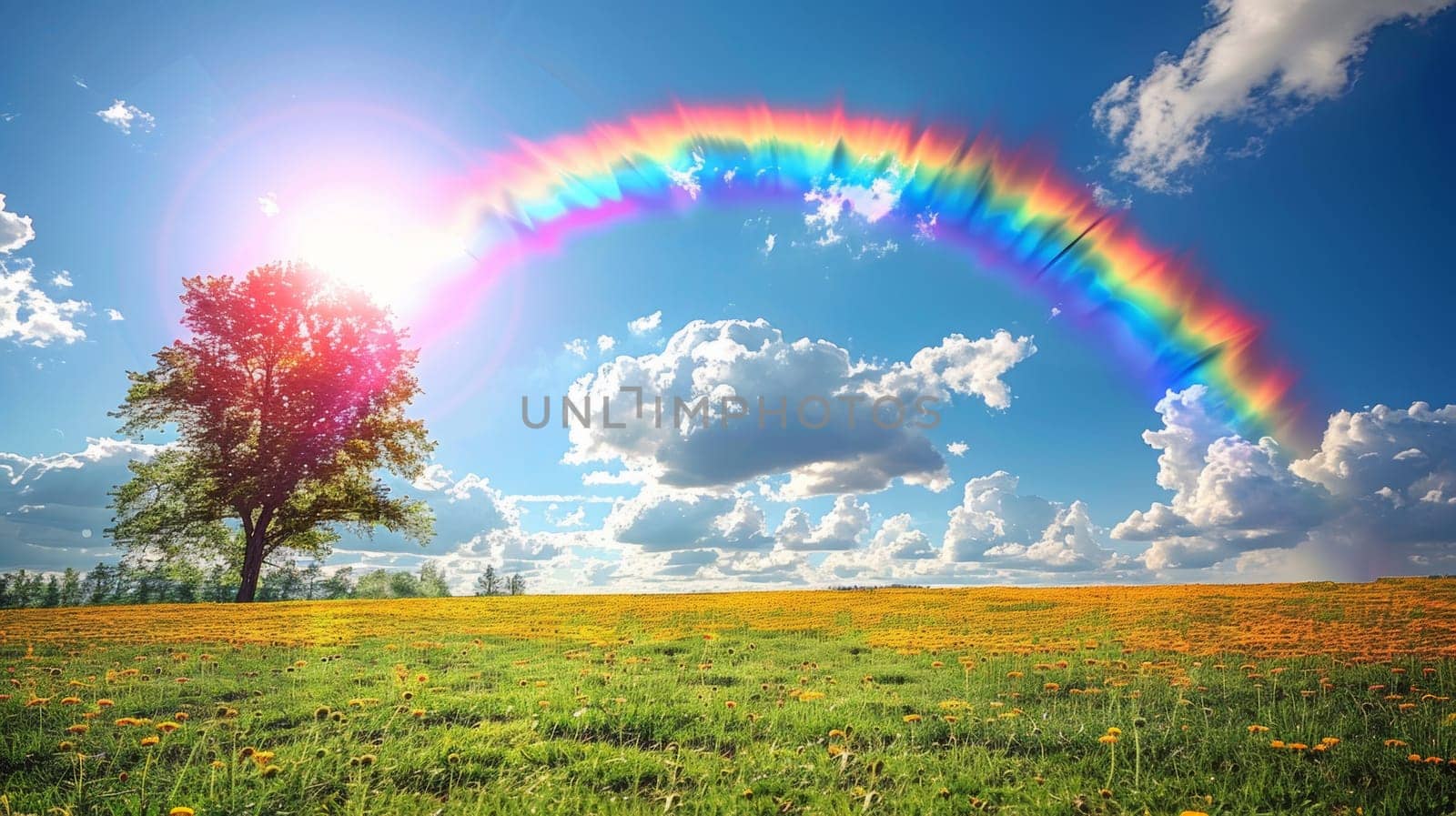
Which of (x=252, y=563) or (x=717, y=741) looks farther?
(x=252, y=563)

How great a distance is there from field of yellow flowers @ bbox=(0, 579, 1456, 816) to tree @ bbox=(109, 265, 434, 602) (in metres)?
17.6

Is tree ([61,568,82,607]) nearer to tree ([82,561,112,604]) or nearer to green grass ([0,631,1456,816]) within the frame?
tree ([82,561,112,604])

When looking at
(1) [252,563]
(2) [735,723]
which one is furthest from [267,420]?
(2) [735,723]

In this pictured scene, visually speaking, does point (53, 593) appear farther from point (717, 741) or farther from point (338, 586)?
point (717, 741)

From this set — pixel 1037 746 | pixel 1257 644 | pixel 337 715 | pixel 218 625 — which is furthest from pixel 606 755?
pixel 218 625

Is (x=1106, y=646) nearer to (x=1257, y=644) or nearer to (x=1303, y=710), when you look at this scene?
(x=1257, y=644)

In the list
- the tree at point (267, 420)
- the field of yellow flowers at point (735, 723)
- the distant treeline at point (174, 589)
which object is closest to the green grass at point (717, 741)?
the field of yellow flowers at point (735, 723)

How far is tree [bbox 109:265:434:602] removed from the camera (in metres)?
31.0

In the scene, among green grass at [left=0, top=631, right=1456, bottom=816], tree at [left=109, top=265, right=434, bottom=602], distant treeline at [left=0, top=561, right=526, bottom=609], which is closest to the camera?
green grass at [left=0, top=631, right=1456, bottom=816]

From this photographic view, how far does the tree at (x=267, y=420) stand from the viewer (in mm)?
31047

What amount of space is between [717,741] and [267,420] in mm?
33181

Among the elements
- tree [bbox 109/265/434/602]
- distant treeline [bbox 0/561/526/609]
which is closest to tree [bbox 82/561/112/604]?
distant treeline [bbox 0/561/526/609]

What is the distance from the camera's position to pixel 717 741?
6.70m

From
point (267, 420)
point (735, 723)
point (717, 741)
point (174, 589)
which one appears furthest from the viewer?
point (174, 589)
